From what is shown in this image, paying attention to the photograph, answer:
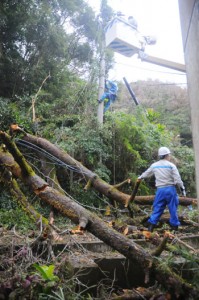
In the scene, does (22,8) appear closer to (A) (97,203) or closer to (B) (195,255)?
(A) (97,203)

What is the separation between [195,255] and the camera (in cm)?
351

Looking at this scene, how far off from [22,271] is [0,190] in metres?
4.71

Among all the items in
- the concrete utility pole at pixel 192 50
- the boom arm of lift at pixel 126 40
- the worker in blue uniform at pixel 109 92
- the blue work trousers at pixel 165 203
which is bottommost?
the blue work trousers at pixel 165 203

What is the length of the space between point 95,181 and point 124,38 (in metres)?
3.91

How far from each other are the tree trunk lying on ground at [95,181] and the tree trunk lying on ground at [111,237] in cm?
243

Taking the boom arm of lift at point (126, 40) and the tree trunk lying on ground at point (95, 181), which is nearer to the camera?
the tree trunk lying on ground at point (95, 181)

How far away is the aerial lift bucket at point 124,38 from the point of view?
7508 millimetres

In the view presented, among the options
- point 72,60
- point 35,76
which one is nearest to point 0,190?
point 35,76

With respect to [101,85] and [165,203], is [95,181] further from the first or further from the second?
[101,85]

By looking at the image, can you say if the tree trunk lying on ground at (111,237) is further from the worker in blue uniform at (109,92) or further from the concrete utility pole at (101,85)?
the worker in blue uniform at (109,92)

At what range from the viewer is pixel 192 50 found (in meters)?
2.75

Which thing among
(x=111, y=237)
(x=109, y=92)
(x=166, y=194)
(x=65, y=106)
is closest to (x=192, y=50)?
(x=111, y=237)

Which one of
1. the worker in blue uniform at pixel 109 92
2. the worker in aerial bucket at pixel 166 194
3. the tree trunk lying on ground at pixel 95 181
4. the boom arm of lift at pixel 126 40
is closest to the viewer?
the worker in aerial bucket at pixel 166 194

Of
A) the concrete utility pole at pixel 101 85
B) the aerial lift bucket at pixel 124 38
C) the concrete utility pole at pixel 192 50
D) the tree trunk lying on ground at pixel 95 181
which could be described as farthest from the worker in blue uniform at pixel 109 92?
the concrete utility pole at pixel 192 50
